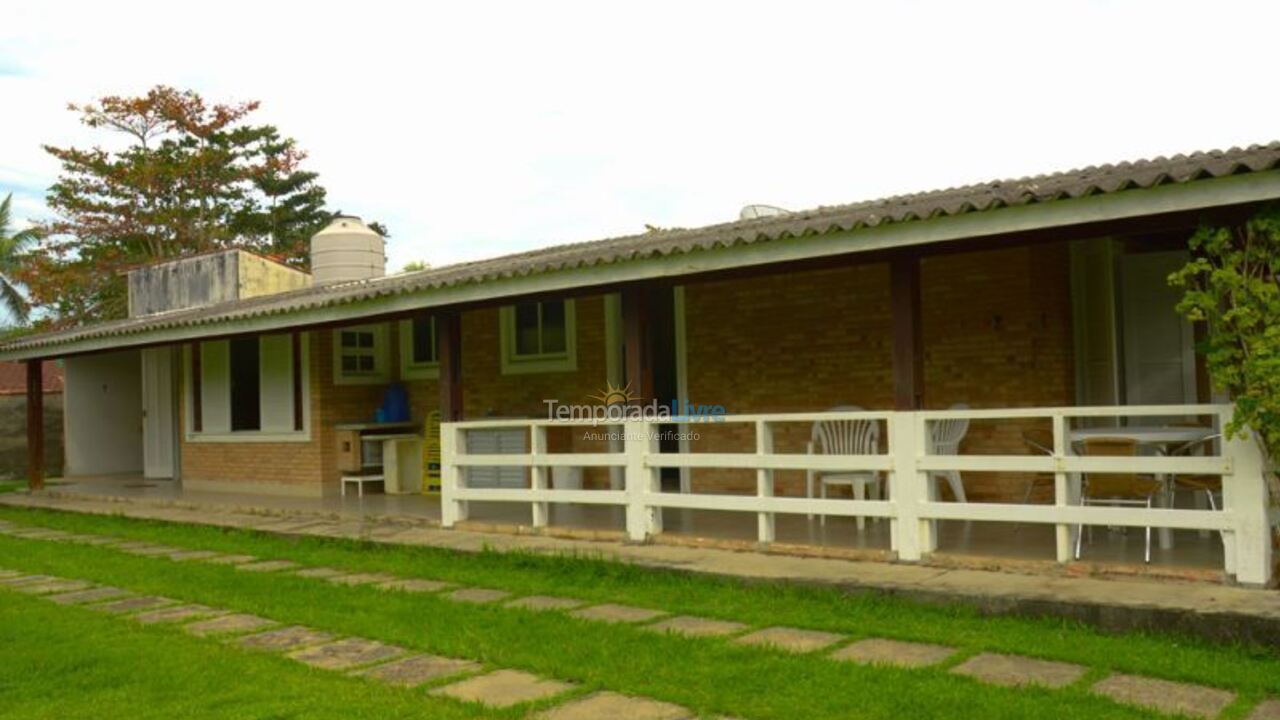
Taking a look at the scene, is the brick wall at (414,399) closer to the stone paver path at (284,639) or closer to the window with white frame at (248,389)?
the window with white frame at (248,389)

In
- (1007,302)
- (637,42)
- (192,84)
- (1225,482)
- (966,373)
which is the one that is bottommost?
(1225,482)

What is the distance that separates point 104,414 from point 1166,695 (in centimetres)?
1811

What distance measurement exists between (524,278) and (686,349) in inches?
113

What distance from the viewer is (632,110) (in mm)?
19031

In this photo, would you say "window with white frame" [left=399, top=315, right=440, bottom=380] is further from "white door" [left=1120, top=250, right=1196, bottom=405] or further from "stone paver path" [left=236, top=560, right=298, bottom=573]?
"white door" [left=1120, top=250, right=1196, bottom=405]

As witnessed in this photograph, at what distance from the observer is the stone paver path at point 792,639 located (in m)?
5.06

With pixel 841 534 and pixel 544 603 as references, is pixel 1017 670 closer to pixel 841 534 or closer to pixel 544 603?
pixel 544 603

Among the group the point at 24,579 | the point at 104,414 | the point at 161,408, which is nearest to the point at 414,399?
the point at 24,579

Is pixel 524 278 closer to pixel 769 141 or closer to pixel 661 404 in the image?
pixel 661 404

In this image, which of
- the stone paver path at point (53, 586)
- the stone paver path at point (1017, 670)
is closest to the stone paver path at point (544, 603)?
the stone paver path at point (1017, 670)

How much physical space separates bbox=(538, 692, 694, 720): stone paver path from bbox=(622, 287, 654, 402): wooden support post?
3.78m

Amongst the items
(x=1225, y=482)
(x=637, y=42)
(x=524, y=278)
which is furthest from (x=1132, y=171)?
(x=637, y=42)

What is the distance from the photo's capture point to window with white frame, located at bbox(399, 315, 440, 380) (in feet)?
41.9

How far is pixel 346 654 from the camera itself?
17.3 feet
